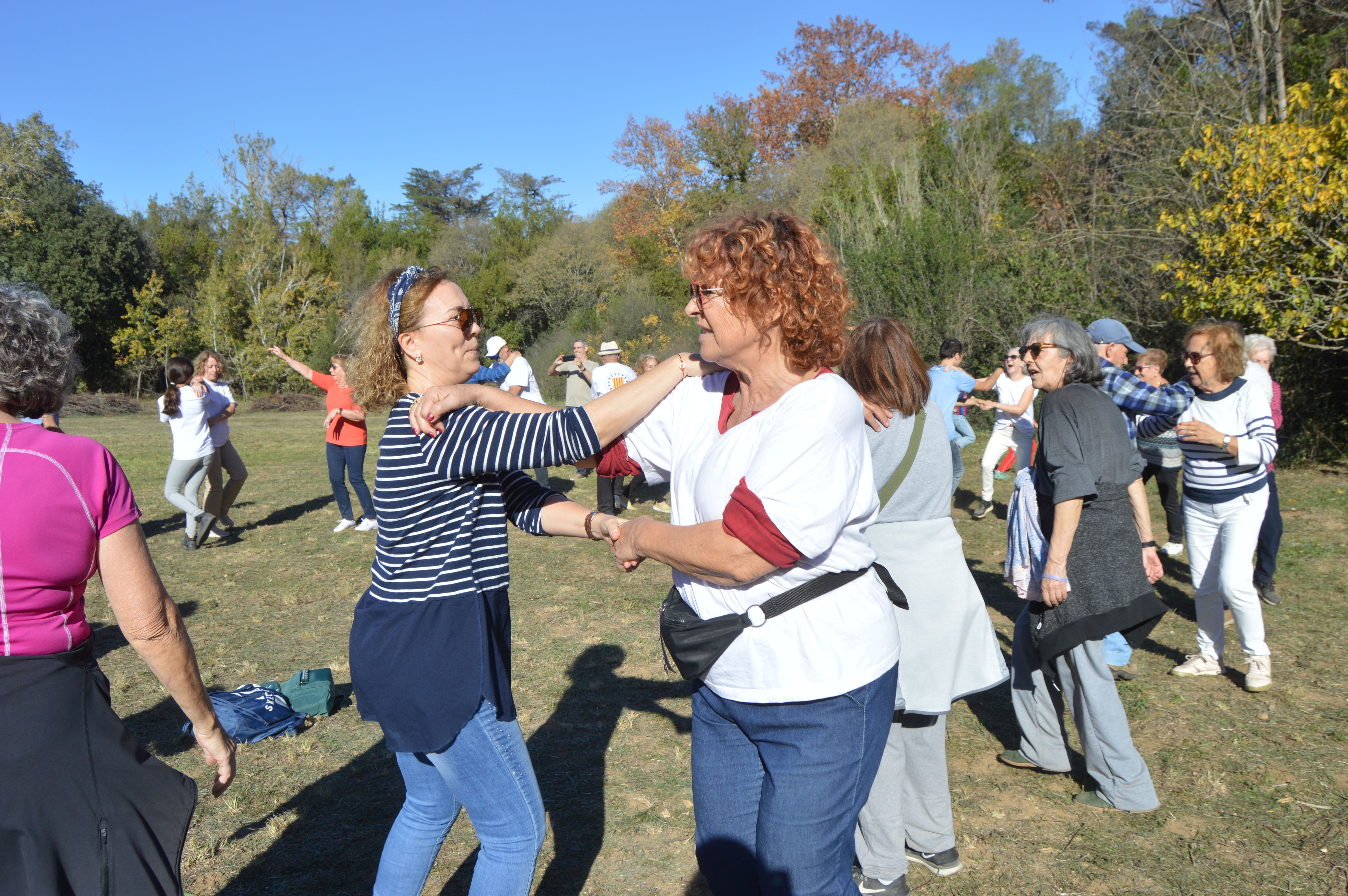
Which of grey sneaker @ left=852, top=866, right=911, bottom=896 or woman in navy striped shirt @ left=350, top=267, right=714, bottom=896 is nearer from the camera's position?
woman in navy striped shirt @ left=350, top=267, right=714, bottom=896

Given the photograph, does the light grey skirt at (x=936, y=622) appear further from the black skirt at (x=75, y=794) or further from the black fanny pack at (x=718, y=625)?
the black skirt at (x=75, y=794)

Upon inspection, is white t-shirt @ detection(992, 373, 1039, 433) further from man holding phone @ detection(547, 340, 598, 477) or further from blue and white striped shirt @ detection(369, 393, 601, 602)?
blue and white striped shirt @ detection(369, 393, 601, 602)

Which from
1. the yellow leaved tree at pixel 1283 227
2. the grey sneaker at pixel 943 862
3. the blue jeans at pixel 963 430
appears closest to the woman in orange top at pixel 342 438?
the blue jeans at pixel 963 430

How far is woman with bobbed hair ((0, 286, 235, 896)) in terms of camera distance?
68.0 inches

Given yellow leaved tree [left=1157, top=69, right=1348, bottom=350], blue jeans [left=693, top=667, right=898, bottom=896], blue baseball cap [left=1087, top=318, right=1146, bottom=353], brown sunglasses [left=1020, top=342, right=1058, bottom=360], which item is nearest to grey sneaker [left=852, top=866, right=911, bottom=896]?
blue jeans [left=693, top=667, right=898, bottom=896]

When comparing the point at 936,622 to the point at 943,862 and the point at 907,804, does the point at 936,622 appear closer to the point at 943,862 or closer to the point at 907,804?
the point at 907,804

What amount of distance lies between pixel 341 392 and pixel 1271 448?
8.51 m

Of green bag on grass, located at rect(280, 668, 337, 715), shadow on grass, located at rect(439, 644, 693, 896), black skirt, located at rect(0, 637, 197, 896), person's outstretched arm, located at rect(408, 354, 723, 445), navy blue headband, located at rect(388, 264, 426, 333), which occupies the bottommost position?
shadow on grass, located at rect(439, 644, 693, 896)

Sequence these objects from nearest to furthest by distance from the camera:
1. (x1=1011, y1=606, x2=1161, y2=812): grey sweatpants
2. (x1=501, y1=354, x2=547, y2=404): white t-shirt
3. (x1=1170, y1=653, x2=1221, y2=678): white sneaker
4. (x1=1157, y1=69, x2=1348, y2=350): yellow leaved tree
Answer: (x1=1011, y1=606, x2=1161, y2=812): grey sweatpants < (x1=1170, y1=653, x2=1221, y2=678): white sneaker < (x1=1157, y1=69, x2=1348, y2=350): yellow leaved tree < (x1=501, y1=354, x2=547, y2=404): white t-shirt

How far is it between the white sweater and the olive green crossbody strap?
262 centimetres

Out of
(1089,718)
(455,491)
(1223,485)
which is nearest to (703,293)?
(455,491)

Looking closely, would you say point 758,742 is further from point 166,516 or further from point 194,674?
point 166,516

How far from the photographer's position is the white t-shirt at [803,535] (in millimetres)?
1731

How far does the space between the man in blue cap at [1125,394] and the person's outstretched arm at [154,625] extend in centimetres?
411
